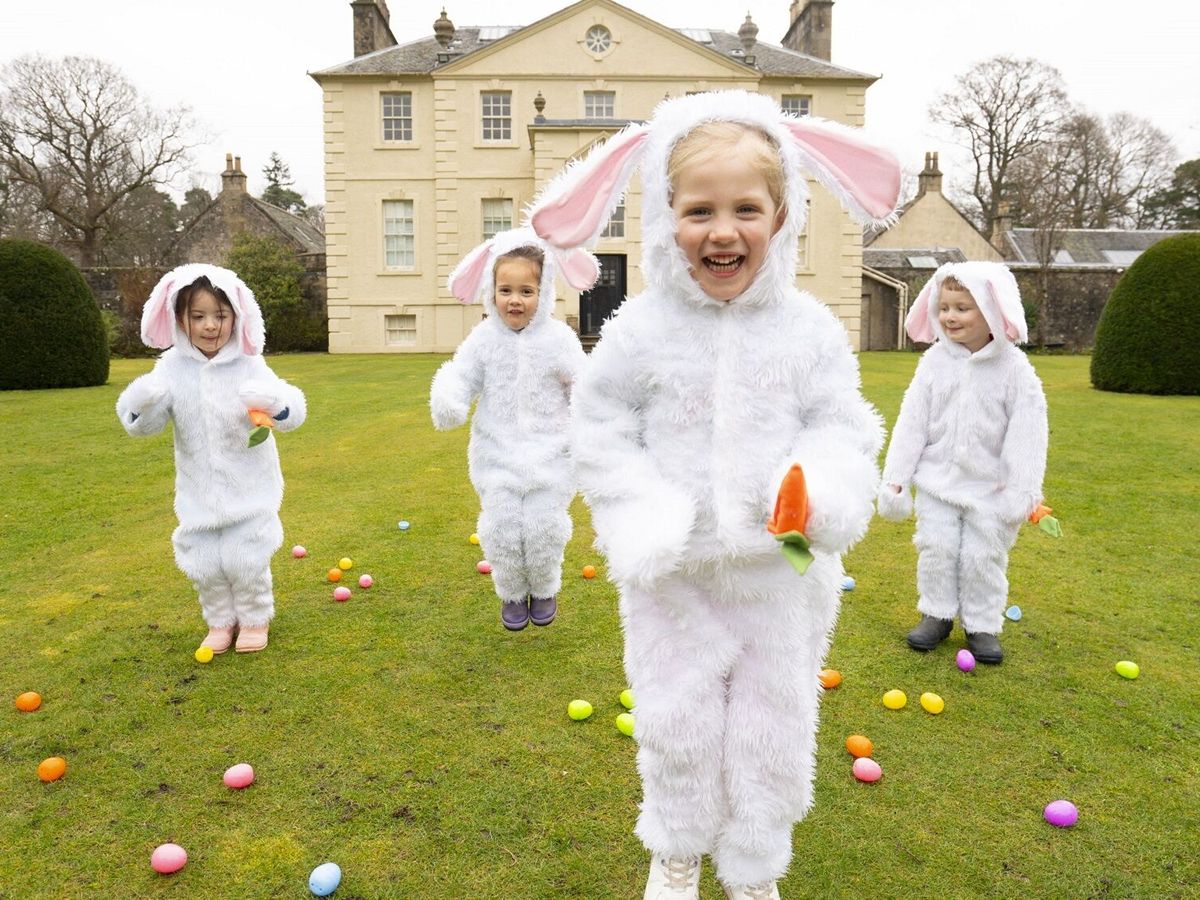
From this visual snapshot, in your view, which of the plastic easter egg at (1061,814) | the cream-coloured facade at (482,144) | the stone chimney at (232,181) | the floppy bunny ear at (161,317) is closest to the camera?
the plastic easter egg at (1061,814)

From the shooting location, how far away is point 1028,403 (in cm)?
397

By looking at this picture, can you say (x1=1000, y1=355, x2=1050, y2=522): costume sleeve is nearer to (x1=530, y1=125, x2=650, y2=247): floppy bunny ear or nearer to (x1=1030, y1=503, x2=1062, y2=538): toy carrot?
(x1=1030, y1=503, x2=1062, y2=538): toy carrot

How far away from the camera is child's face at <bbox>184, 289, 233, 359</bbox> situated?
13.4 feet

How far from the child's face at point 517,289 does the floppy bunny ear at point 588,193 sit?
1822 mm

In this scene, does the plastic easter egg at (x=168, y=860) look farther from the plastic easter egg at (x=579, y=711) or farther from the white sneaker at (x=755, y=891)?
the white sneaker at (x=755, y=891)

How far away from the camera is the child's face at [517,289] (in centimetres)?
428

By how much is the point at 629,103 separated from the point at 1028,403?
24.2 m

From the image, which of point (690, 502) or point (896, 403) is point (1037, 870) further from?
point (896, 403)

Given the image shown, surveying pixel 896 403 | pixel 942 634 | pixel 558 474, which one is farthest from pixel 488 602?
pixel 896 403

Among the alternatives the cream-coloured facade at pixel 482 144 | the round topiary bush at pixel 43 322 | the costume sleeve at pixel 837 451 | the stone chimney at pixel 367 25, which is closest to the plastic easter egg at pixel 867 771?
the costume sleeve at pixel 837 451

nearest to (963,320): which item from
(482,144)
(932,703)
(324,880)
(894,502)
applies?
(894,502)

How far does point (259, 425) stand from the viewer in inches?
158

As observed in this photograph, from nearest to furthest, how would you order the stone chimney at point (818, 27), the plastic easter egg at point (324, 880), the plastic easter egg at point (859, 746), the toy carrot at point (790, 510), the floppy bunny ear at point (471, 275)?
1. the toy carrot at point (790, 510)
2. the plastic easter egg at point (324, 880)
3. the plastic easter egg at point (859, 746)
4. the floppy bunny ear at point (471, 275)
5. the stone chimney at point (818, 27)

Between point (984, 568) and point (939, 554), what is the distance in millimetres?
233
